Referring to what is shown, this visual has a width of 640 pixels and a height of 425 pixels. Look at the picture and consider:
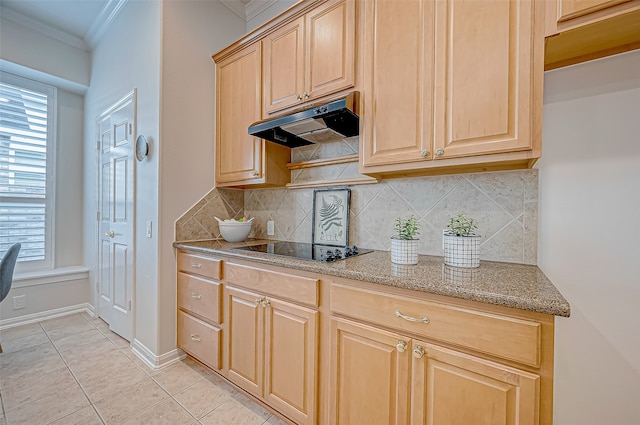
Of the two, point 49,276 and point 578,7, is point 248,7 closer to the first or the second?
point 578,7

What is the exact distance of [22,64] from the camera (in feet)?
9.05

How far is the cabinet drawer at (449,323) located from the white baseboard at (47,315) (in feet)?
11.4

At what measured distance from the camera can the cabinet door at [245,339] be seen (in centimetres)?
156

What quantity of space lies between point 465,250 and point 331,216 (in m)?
0.99

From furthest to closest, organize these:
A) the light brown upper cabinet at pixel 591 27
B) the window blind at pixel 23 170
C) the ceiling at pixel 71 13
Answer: the window blind at pixel 23 170 → the ceiling at pixel 71 13 → the light brown upper cabinet at pixel 591 27

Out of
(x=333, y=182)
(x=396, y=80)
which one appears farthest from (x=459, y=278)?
(x=333, y=182)

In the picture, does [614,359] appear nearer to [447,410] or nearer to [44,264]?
[447,410]

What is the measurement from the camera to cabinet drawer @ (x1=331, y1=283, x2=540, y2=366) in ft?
2.73

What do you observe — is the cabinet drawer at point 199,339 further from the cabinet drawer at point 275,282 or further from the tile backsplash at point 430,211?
the tile backsplash at point 430,211

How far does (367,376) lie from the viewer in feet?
3.78

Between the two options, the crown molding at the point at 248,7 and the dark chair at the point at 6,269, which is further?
the crown molding at the point at 248,7

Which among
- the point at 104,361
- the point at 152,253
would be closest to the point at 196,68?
the point at 152,253

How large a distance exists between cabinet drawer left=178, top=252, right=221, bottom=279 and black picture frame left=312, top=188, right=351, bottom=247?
2.44 ft

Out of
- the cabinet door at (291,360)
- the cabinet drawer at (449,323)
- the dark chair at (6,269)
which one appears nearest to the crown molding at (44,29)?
the dark chair at (6,269)
